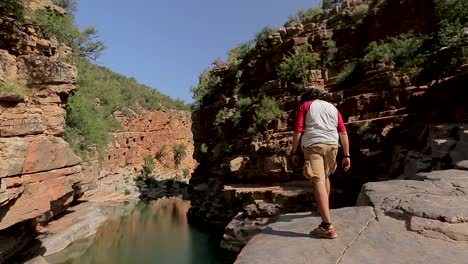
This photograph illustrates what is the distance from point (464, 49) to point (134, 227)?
16.5 m

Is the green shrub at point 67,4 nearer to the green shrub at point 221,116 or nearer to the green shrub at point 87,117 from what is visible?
the green shrub at point 87,117

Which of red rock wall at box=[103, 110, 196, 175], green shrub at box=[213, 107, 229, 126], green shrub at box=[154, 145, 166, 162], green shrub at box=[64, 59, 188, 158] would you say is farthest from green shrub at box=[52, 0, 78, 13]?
green shrub at box=[154, 145, 166, 162]

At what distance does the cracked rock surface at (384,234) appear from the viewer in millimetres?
2328

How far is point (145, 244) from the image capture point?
46.4 feet

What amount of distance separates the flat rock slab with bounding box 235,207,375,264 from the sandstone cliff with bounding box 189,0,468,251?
12.6 ft

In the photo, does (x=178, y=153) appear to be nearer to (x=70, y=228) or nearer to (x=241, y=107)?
(x=241, y=107)

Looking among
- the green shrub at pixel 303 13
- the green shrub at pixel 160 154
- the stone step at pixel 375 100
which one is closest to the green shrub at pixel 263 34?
the green shrub at pixel 303 13

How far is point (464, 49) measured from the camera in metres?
8.91

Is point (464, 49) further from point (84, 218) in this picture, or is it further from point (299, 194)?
point (84, 218)

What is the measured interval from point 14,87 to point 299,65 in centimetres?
1090

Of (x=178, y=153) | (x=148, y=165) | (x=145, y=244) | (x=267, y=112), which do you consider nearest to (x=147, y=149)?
(x=148, y=165)

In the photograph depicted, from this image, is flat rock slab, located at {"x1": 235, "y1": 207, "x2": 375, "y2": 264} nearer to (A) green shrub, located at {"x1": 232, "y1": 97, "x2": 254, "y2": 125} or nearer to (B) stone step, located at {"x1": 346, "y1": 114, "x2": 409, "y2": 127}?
(B) stone step, located at {"x1": 346, "y1": 114, "x2": 409, "y2": 127}

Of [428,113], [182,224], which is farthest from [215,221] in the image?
[428,113]

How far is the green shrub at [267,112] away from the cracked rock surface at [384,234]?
1033cm
